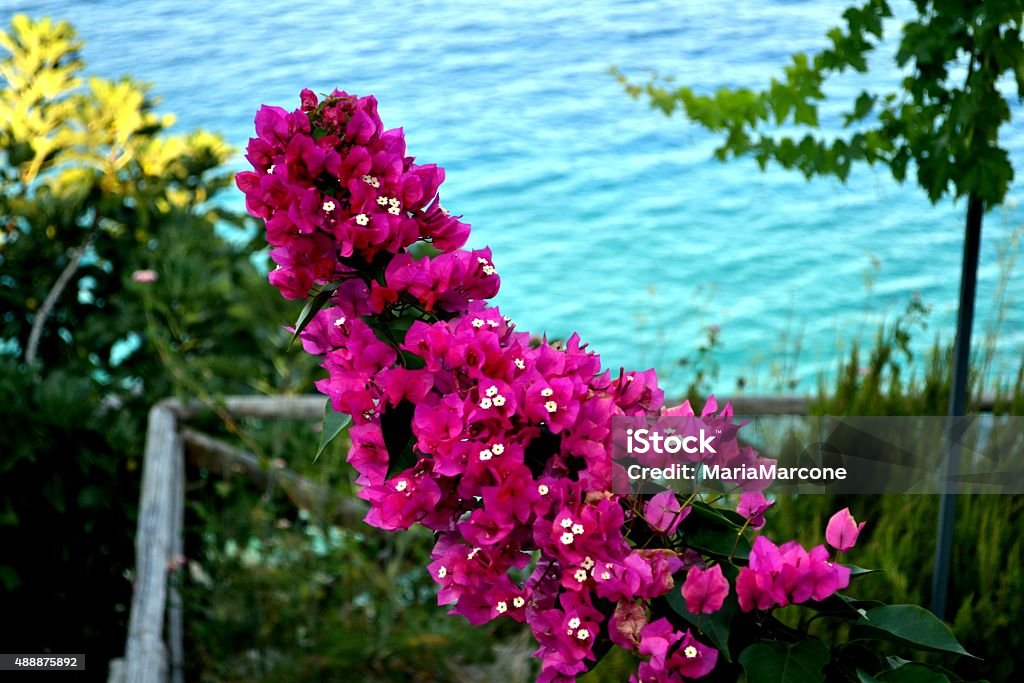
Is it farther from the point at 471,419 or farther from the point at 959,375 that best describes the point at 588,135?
the point at 471,419

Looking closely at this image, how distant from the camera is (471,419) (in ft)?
2.56

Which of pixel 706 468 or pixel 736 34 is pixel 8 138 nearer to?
pixel 706 468

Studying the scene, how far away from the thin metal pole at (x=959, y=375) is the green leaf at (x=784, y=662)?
1.19 m

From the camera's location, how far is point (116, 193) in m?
3.52

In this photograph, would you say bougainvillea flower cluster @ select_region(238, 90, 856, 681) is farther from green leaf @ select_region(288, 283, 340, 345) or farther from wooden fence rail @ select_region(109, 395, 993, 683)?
wooden fence rail @ select_region(109, 395, 993, 683)

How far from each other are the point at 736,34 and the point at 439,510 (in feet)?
33.4

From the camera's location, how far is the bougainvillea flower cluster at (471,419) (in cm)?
77

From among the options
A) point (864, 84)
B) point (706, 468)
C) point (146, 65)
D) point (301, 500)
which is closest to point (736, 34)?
point (864, 84)

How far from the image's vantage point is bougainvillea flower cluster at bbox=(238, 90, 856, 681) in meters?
0.77

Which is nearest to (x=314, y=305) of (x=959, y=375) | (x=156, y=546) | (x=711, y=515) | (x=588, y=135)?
(x=711, y=515)

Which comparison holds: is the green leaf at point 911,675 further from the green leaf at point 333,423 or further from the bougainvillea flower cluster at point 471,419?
the green leaf at point 333,423

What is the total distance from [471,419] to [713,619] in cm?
22

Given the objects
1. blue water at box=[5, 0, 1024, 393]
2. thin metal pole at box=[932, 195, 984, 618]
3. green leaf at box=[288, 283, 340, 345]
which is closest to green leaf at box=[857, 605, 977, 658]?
green leaf at box=[288, 283, 340, 345]

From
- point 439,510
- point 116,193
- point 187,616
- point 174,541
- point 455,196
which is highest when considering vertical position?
point 439,510
